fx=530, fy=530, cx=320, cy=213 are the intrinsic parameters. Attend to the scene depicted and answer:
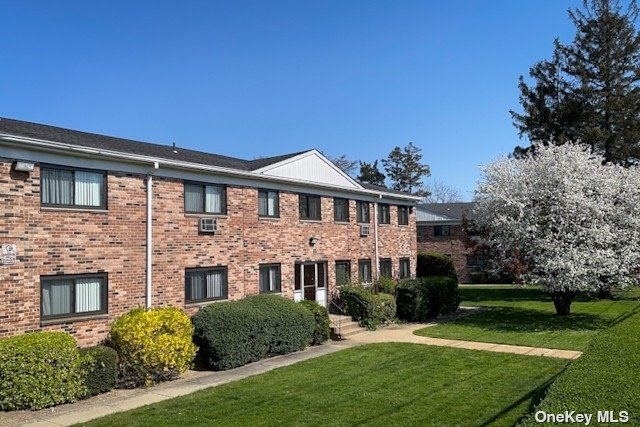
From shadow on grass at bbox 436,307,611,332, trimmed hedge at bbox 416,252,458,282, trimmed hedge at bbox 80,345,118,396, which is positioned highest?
trimmed hedge at bbox 416,252,458,282

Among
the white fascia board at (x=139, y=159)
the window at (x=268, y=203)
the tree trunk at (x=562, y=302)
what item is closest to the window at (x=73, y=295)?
the white fascia board at (x=139, y=159)

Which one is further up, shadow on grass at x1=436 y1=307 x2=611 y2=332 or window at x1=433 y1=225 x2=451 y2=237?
window at x1=433 y1=225 x2=451 y2=237

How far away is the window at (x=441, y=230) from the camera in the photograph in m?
43.0

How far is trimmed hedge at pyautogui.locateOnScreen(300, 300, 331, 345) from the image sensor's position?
1508 cm

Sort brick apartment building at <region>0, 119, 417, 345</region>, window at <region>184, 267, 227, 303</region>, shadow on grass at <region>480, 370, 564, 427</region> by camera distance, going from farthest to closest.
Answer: window at <region>184, 267, 227, 303</region>, brick apartment building at <region>0, 119, 417, 345</region>, shadow on grass at <region>480, 370, 564, 427</region>

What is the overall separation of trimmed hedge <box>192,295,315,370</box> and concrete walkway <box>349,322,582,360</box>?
7.75 ft

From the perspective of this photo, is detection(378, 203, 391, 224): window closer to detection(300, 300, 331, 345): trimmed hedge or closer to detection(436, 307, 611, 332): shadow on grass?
detection(436, 307, 611, 332): shadow on grass

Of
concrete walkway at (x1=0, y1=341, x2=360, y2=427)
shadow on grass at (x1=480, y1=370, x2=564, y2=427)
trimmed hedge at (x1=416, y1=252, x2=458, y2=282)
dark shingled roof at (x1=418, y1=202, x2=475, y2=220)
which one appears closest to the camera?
shadow on grass at (x1=480, y1=370, x2=564, y2=427)

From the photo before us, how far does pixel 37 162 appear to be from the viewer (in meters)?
11.0

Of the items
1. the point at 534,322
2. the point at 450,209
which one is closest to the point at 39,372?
the point at 534,322

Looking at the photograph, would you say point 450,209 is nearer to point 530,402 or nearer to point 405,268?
point 405,268

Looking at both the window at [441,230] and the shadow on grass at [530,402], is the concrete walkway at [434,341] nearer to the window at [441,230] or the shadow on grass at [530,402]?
the shadow on grass at [530,402]

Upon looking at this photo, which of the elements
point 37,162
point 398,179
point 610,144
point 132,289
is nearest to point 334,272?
point 132,289

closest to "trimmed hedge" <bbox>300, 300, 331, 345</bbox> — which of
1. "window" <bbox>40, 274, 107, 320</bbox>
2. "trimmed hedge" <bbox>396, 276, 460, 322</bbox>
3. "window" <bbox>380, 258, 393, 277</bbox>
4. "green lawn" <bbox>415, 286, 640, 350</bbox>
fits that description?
"green lawn" <bbox>415, 286, 640, 350</bbox>
